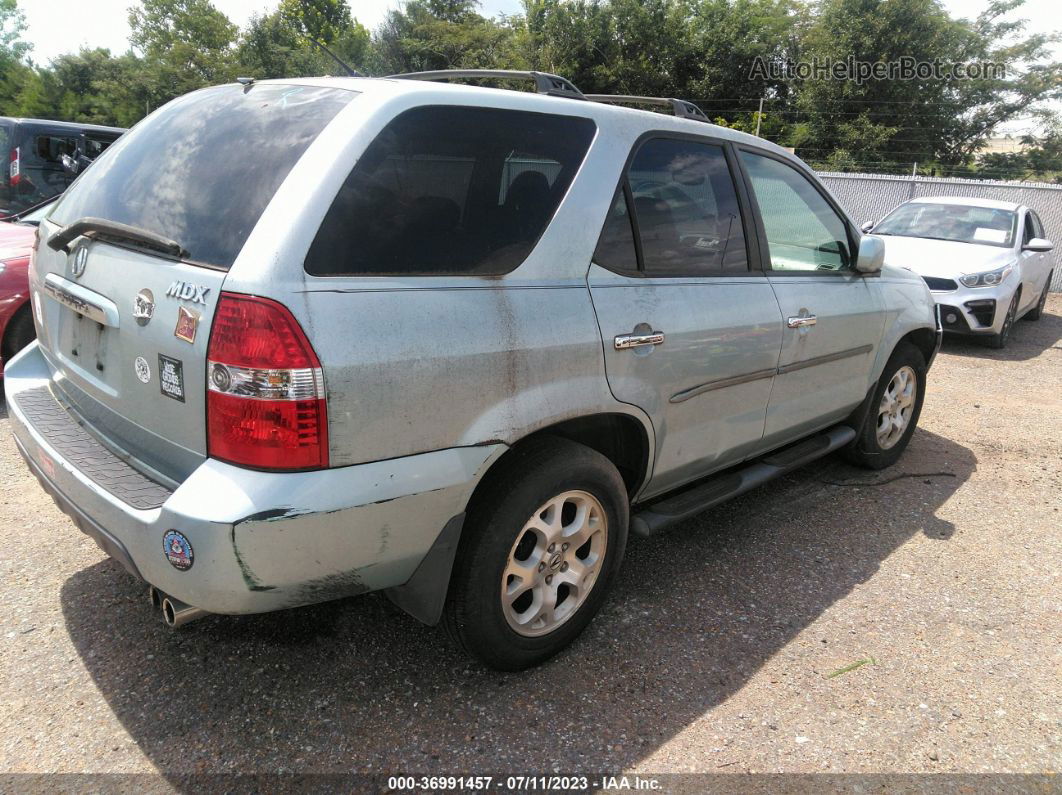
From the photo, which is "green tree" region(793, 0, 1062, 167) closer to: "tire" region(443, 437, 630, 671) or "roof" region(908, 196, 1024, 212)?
"roof" region(908, 196, 1024, 212)

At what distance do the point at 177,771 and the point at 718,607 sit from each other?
2.01m

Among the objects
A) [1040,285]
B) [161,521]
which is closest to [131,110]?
[1040,285]

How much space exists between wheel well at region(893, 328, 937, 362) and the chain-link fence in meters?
9.54

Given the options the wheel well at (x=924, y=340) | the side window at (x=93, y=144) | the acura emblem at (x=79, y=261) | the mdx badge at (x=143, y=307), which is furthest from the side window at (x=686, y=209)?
the side window at (x=93, y=144)

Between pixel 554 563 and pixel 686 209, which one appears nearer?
pixel 554 563

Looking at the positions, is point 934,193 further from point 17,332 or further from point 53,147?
point 17,332

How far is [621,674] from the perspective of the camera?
103 inches

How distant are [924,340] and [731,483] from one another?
2.19 meters

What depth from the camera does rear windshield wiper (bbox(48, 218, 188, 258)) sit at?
6.89ft

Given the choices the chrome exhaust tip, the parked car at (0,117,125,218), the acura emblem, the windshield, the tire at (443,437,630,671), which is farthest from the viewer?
the windshield

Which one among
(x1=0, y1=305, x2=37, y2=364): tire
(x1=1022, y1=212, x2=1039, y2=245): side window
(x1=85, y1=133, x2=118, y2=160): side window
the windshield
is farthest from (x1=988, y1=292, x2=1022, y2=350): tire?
(x1=85, y1=133, x2=118, y2=160): side window

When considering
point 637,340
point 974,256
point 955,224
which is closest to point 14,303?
point 637,340

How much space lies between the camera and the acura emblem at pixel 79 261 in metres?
2.40

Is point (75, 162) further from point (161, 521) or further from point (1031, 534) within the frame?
point (1031, 534)
